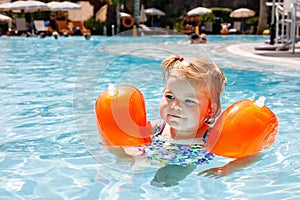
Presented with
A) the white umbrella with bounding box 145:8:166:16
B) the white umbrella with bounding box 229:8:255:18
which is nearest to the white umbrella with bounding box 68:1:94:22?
the white umbrella with bounding box 145:8:166:16

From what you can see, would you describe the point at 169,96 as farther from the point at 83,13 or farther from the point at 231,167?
the point at 83,13

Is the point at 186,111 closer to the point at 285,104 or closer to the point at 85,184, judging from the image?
the point at 85,184

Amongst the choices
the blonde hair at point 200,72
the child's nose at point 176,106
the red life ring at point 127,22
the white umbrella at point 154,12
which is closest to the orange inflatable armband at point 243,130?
the blonde hair at point 200,72

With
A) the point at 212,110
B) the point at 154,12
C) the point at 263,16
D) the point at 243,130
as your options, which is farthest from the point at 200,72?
the point at 154,12

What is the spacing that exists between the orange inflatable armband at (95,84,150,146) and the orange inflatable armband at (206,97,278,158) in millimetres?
522

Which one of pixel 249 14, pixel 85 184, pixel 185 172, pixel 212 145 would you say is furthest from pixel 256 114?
pixel 249 14

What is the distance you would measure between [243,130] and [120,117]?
0.80 meters

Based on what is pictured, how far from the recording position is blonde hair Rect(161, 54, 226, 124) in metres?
2.83

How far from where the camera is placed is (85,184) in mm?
2738

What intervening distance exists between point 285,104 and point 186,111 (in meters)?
2.99

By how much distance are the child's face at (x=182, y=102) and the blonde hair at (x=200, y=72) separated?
37 millimetres

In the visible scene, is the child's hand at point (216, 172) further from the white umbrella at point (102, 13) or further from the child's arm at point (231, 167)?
the white umbrella at point (102, 13)

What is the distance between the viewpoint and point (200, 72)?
286 cm

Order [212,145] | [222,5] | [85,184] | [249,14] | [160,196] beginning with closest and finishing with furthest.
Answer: [160,196] → [85,184] → [212,145] → [249,14] → [222,5]
